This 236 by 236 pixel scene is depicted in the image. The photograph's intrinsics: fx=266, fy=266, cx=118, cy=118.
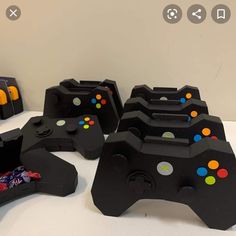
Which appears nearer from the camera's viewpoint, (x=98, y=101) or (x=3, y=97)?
(x=98, y=101)

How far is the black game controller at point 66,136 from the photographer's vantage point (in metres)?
0.66

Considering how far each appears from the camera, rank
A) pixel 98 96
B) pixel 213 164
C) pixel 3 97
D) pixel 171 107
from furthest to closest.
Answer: pixel 3 97
pixel 98 96
pixel 171 107
pixel 213 164

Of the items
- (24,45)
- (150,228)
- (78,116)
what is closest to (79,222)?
(150,228)

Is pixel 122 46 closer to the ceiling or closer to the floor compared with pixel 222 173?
closer to the ceiling

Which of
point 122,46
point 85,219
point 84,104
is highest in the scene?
point 122,46

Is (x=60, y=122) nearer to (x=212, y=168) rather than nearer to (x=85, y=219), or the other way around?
(x=85, y=219)

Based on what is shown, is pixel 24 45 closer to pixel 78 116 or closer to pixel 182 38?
pixel 78 116

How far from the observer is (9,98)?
36.8 inches

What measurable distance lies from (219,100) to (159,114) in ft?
1.24

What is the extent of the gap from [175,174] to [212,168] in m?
0.06

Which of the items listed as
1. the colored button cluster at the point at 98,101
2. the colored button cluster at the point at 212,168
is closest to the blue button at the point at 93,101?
the colored button cluster at the point at 98,101

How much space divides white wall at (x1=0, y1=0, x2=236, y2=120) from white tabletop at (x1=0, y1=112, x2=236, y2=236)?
486mm

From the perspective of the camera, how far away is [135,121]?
1.88 feet

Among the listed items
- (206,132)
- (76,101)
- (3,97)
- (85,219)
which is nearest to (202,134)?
(206,132)
